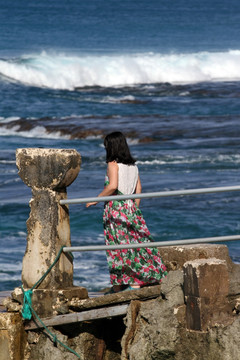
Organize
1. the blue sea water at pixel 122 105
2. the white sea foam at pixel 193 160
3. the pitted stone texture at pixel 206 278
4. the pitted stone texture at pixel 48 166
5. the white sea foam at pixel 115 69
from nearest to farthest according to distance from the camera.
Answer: the pitted stone texture at pixel 206 278, the pitted stone texture at pixel 48 166, the blue sea water at pixel 122 105, the white sea foam at pixel 193 160, the white sea foam at pixel 115 69

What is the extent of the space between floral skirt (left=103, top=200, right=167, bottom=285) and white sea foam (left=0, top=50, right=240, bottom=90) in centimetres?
4025

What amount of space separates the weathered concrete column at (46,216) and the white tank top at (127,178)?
37 cm

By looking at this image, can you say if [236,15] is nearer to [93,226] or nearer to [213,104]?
[213,104]

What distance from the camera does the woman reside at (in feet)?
23.2

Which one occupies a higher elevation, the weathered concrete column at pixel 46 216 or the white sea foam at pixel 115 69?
the white sea foam at pixel 115 69

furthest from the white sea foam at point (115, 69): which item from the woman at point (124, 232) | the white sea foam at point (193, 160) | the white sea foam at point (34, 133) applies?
the woman at point (124, 232)

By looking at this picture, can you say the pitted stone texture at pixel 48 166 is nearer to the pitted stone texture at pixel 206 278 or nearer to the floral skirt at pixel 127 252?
the floral skirt at pixel 127 252

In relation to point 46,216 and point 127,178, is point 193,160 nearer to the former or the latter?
point 127,178

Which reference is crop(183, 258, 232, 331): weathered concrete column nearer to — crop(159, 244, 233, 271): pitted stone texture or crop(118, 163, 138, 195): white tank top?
crop(159, 244, 233, 271): pitted stone texture

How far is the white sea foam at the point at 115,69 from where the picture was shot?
49000 millimetres

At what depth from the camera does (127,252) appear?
7.06 metres

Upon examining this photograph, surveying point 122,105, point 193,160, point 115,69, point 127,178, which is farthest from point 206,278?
point 115,69

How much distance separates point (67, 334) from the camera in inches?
280

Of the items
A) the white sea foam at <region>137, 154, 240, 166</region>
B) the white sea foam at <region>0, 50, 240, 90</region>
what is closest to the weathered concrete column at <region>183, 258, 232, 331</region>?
the white sea foam at <region>137, 154, 240, 166</region>
